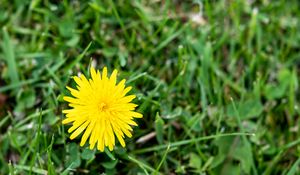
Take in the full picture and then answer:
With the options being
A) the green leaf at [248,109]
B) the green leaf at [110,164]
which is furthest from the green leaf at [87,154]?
the green leaf at [248,109]

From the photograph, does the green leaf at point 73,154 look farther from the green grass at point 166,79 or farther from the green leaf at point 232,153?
the green leaf at point 232,153

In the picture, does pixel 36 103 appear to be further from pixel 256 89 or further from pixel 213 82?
pixel 256 89

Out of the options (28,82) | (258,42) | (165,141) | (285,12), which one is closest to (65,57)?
(28,82)

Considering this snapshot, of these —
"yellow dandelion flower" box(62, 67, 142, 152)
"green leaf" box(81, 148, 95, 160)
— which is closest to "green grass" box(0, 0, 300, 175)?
"green leaf" box(81, 148, 95, 160)

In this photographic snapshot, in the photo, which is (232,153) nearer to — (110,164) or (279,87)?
(279,87)

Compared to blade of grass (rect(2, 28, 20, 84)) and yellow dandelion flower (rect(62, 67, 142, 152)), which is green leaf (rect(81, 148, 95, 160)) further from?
blade of grass (rect(2, 28, 20, 84))
